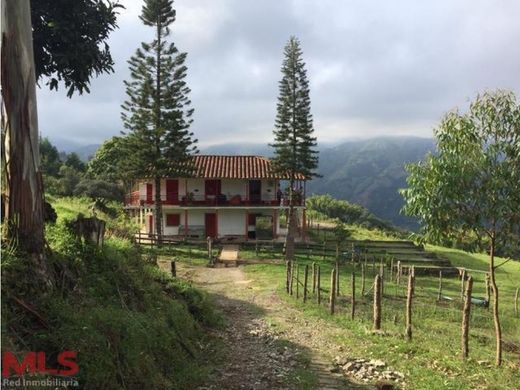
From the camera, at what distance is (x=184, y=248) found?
26.8 meters

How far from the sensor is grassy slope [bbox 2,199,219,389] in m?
4.39

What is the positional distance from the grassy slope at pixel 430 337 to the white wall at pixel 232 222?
11757mm

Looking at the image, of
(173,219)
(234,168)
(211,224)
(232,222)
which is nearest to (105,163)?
(173,219)

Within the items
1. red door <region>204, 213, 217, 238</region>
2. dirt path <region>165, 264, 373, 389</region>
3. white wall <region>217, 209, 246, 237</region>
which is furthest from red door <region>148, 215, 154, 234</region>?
dirt path <region>165, 264, 373, 389</region>

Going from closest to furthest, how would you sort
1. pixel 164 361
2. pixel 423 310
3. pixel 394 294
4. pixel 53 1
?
pixel 164 361 < pixel 53 1 < pixel 423 310 < pixel 394 294

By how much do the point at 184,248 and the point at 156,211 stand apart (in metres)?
2.91

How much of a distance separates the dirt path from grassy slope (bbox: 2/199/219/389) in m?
0.63

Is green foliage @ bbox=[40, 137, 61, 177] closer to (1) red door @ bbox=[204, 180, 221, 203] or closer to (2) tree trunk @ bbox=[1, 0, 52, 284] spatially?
(1) red door @ bbox=[204, 180, 221, 203]

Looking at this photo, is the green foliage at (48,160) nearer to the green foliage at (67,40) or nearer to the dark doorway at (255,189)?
the dark doorway at (255,189)

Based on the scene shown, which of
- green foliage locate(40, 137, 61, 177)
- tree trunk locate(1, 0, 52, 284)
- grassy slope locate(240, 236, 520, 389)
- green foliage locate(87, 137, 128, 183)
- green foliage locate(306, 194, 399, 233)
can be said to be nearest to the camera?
tree trunk locate(1, 0, 52, 284)

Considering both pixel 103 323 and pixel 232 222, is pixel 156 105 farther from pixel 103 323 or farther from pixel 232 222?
pixel 103 323

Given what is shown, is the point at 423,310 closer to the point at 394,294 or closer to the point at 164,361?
the point at 394,294

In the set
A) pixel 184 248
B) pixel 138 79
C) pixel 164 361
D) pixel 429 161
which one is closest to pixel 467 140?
pixel 429 161

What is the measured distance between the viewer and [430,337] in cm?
991
